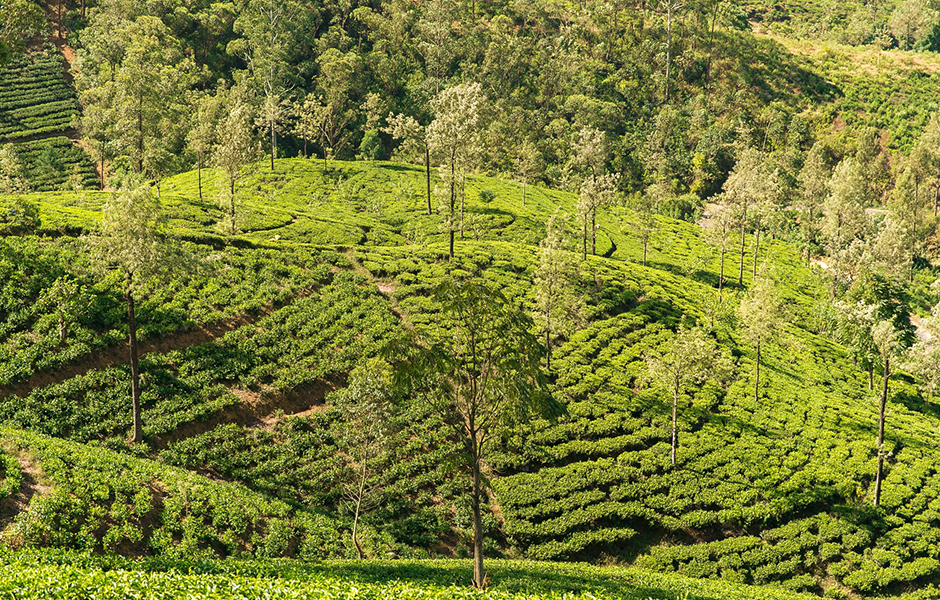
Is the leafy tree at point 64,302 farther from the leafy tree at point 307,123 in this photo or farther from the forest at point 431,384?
the leafy tree at point 307,123

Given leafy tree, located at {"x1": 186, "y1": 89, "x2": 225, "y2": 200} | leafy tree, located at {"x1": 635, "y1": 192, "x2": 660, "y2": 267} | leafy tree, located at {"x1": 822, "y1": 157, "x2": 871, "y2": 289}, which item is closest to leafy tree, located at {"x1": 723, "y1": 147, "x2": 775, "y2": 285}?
leafy tree, located at {"x1": 635, "y1": 192, "x2": 660, "y2": 267}

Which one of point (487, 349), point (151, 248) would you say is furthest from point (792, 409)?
point (151, 248)

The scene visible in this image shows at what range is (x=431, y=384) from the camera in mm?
24359

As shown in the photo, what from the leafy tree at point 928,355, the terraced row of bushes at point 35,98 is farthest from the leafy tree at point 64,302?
the terraced row of bushes at point 35,98

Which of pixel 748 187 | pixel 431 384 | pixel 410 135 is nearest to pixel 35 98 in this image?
pixel 410 135

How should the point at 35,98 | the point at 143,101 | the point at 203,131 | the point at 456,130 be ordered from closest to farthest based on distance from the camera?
the point at 456,130 < the point at 143,101 < the point at 203,131 < the point at 35,98

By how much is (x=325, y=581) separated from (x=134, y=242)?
23.2 metres

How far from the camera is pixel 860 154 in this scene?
372ft

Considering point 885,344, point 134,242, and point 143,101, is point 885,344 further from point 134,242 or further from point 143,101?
point 143,101

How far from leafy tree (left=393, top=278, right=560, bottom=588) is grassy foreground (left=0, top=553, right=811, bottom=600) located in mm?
2869

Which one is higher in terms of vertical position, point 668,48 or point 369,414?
point 668,48

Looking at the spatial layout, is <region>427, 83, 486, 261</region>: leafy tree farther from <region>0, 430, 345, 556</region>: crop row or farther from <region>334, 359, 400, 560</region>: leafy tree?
<region>0, 430, 345, 556</region>: crop row

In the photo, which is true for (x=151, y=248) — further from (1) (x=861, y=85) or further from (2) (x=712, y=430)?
(1) (x=861, y=85)

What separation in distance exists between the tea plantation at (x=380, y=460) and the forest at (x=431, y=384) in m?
0.19
